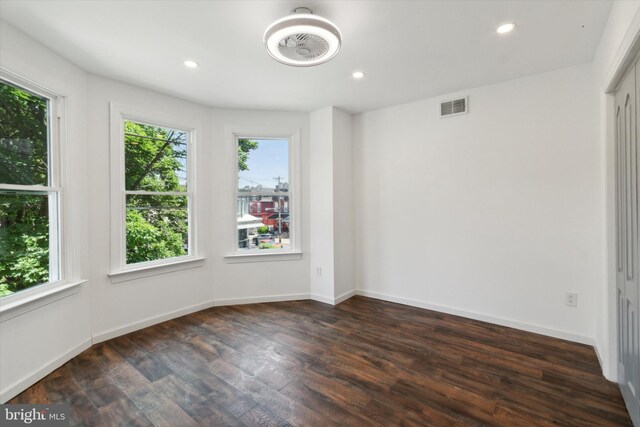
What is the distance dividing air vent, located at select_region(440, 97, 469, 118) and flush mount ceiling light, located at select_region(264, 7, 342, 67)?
1879 mm

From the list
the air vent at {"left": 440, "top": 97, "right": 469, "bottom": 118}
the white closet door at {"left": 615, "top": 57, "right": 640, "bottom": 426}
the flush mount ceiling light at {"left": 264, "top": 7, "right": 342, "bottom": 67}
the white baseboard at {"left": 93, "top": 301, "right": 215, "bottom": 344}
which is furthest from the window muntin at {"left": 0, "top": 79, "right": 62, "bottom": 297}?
the white closet door at {"left": 615, "top": 57, "right": 640, "bottom": 426}

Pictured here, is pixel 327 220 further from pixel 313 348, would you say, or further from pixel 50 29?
pixel 50 29

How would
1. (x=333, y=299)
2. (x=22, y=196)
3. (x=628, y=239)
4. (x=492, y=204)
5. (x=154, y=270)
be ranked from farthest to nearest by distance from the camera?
(x=333, y=299) → (x=154, y=270) → (x=492, y=204) → (x=22, y=196) → (x=628, y=239)

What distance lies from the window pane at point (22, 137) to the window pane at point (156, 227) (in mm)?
847

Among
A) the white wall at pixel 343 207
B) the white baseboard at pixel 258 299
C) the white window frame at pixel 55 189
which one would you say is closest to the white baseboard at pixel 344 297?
the white wall at pixel 343 207

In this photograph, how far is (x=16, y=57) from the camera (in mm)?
2096

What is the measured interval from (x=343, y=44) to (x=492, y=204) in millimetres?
2221

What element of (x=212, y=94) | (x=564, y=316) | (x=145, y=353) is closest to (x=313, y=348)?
(x=145, y=353)

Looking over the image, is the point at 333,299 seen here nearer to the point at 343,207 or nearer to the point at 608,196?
the point at 343,207

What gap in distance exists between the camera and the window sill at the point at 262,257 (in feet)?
12.6

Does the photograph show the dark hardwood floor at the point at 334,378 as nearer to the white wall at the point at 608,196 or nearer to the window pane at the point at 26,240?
the white wall at the point at 608,196

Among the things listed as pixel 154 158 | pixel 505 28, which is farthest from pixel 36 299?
pixel 505 28

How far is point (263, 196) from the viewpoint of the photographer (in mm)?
3979

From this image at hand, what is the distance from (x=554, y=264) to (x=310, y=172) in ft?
9.39
